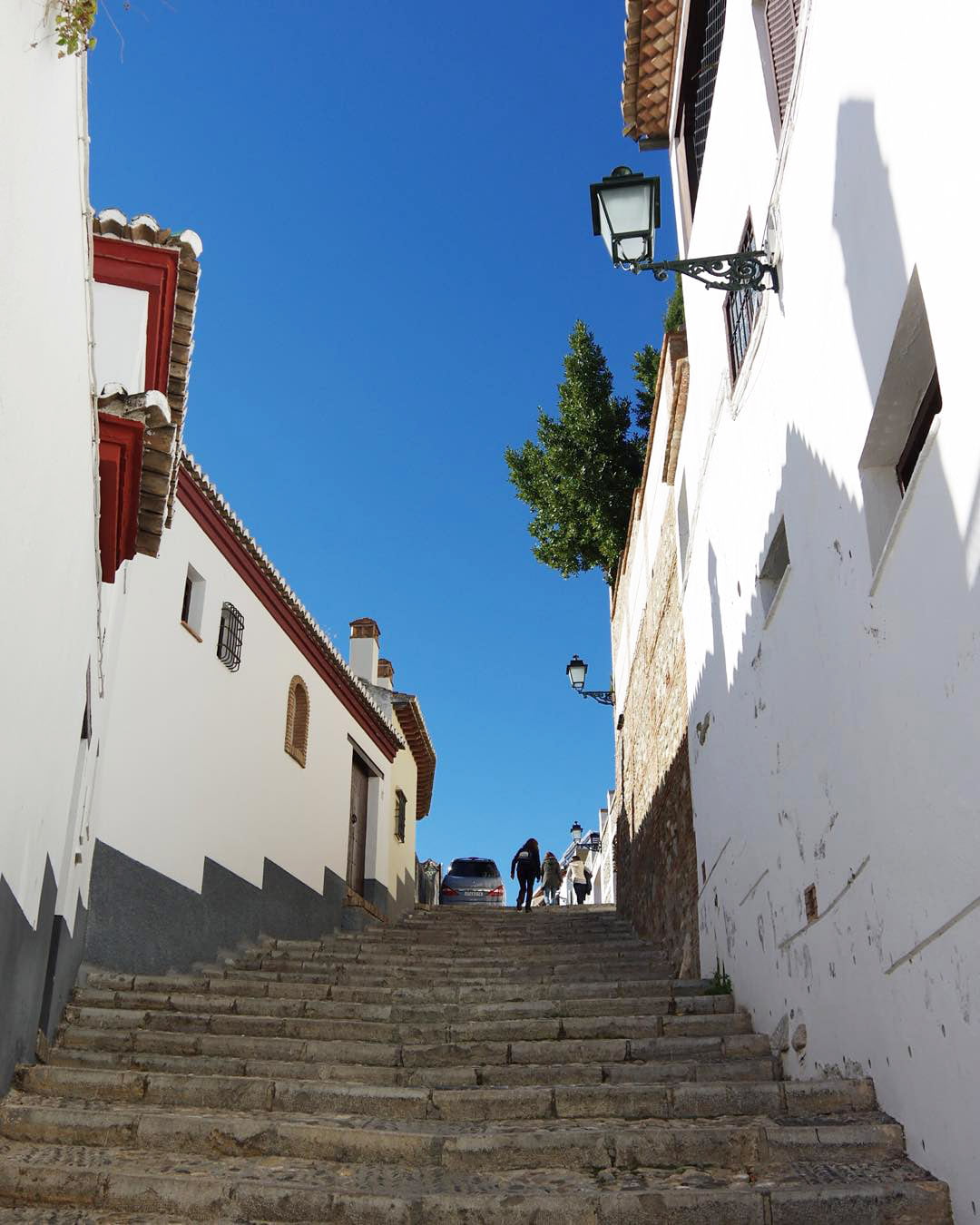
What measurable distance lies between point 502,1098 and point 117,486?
406cm

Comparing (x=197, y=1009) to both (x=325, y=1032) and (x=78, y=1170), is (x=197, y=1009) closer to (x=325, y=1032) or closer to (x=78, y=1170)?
(x=325, y=1032)

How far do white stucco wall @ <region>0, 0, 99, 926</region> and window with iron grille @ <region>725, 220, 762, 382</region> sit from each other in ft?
13.1

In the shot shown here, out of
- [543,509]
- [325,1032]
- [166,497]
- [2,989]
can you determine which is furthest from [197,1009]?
[543,509]

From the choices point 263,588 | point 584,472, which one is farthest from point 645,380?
point 263,588

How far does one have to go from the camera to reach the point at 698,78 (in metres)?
9.35

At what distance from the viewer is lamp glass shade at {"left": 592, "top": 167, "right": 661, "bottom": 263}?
6.10 meters

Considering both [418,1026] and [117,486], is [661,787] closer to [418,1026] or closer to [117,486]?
[418,1026]

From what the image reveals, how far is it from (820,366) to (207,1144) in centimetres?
458

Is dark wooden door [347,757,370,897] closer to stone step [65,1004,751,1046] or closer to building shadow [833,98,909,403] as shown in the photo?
stone step [65,1004,751,1046]

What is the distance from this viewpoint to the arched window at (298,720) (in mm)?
12883

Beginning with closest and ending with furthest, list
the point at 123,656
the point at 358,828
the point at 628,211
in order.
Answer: the point at 628,211
the point at 123,656
the point at 358,828

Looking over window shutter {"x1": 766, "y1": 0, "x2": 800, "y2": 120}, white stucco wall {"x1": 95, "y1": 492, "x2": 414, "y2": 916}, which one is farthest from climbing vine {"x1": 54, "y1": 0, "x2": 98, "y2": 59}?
white stucco wall {"x1": 95, "y1": 492, "x2": 414, "y2": 916}

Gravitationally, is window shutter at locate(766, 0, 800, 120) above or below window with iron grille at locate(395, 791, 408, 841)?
above

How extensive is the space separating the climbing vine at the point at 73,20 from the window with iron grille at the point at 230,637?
23.7 feet
